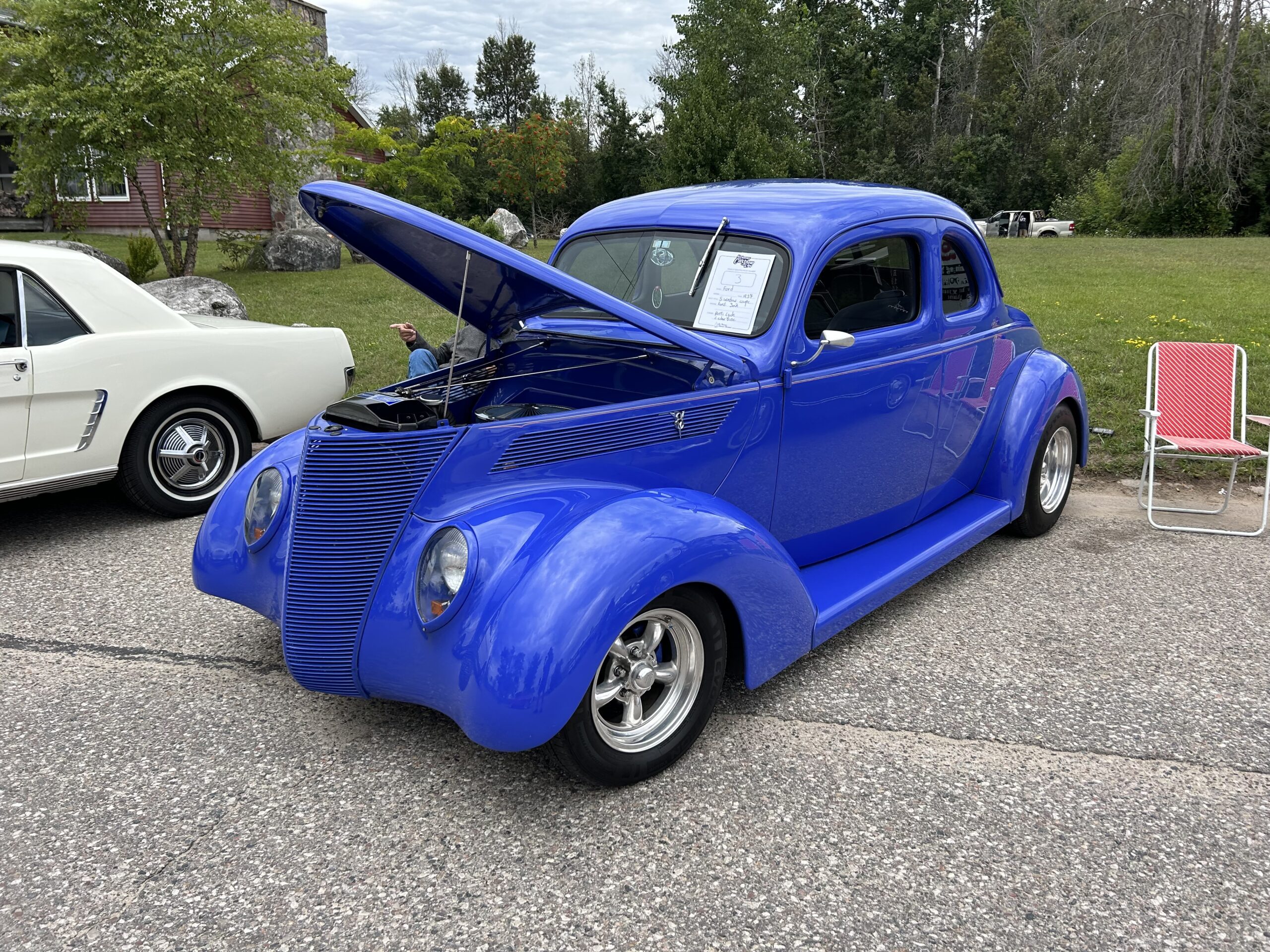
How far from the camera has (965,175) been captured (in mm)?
45000

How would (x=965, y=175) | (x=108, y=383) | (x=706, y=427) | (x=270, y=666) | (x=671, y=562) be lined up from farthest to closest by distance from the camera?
(x=965, y=175) → (x=108, y=383) → (x=270, y=666) → (x=706, y=427) → (x=671, y=562)

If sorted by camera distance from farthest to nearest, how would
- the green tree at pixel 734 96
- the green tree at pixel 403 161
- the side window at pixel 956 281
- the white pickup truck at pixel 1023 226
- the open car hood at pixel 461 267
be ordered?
A: the white pickup truck at pixel 1023 226
the green tree at pixel 734 96
the green tree at pixel 403 161
the side window at pixel 956 281
the open car hood at pixel 461 267

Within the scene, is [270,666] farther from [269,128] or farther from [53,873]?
[269,128]

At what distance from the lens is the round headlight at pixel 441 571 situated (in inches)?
103

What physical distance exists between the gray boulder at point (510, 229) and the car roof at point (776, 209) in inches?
794

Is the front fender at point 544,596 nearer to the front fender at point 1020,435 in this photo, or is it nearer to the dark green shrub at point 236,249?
the front fender at point 1020,435

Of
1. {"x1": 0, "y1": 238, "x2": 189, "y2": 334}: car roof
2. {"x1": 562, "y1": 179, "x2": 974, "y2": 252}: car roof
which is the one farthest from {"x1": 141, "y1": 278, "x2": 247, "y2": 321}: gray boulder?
{"x1": 562, "y1": 179, "x2": 974, "y2": 252}: car roof

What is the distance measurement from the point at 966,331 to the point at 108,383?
4478 millimetres

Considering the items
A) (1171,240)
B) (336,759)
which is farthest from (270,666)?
(1171,240)

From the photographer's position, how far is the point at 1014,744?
123 inches

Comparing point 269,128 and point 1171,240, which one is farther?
point 1171,240

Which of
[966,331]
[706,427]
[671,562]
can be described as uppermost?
[966,331]

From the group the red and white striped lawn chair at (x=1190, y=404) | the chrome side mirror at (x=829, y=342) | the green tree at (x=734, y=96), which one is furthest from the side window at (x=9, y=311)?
the green tree at (x=734, y=96)

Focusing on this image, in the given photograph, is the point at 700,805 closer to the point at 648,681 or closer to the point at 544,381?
the point at 648,681
